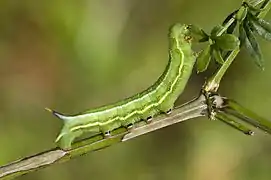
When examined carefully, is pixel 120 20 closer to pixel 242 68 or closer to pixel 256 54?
pixel 242 68

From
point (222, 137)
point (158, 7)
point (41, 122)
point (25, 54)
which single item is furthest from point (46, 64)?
point (222, 137)

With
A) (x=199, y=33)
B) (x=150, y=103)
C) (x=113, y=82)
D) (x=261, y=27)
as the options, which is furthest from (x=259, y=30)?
(x=113, y=82)

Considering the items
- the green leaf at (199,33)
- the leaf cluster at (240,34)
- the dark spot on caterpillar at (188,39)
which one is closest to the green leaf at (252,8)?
the leaf cluster at (240,34)

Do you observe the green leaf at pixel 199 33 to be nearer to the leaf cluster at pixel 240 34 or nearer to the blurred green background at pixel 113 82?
the leaf cluster at pixel 240 34

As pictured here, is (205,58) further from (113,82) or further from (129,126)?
(113,82)

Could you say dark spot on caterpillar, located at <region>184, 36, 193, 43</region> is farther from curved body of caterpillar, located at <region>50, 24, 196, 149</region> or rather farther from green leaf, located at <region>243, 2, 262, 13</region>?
green leaf, located at <region>243, 2, 262, 13</region>

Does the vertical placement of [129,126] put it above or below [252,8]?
below
